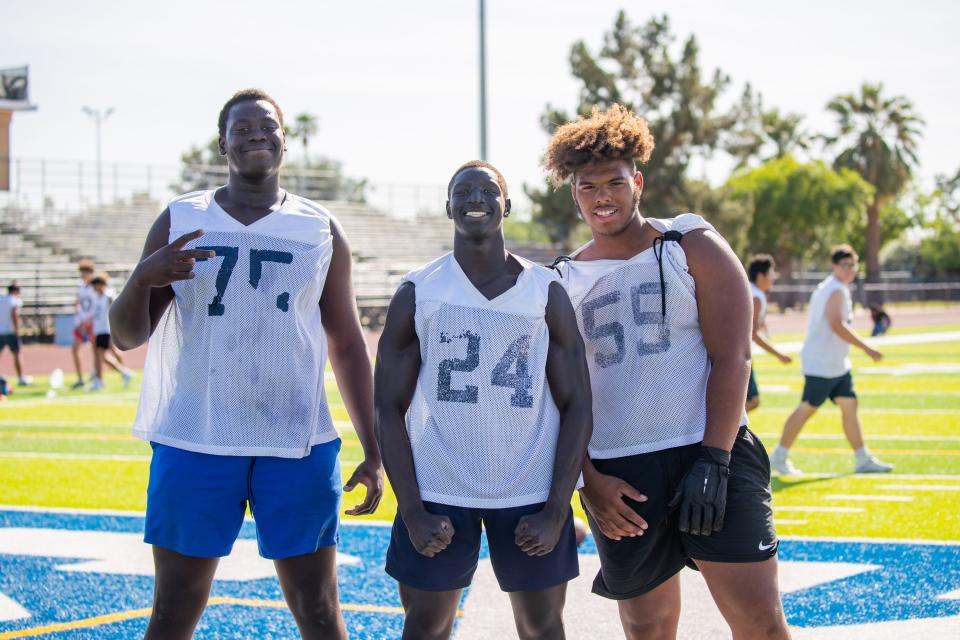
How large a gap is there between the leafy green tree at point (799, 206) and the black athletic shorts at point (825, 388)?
52.0 metres

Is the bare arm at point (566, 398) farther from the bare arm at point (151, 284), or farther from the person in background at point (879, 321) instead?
the person in background at point (879, 321)

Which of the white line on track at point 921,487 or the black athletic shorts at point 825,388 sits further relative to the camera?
the black athletic shorts at point 825,388

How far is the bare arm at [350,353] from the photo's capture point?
3.54 m

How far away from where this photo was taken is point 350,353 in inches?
142

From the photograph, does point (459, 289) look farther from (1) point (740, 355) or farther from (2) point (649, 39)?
(2) point (649, 39)

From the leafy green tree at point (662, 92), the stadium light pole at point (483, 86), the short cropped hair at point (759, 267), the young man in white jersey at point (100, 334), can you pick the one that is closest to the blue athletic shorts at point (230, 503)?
the short cropped hair at point (759, 267)

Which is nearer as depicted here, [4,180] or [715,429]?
[715,429]

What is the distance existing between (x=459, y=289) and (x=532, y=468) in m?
0.56

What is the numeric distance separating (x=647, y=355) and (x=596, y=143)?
2.23 ft

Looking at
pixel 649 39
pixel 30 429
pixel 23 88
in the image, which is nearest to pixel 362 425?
pixel 30 429

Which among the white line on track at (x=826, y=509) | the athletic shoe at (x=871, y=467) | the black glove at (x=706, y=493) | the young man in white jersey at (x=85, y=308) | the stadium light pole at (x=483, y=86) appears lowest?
the athletic shoe at (x=871, y=467)

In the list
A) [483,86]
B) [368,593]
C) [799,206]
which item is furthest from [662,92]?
[368,593]

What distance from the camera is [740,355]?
3383 mm

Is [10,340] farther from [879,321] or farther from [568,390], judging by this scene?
[879,321]
